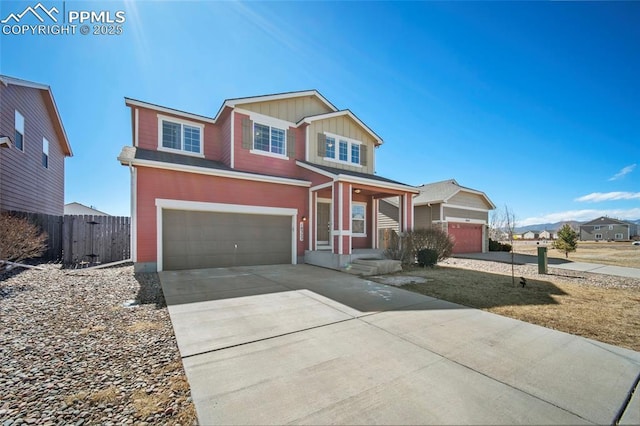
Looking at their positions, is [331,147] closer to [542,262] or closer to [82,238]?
[542,262]

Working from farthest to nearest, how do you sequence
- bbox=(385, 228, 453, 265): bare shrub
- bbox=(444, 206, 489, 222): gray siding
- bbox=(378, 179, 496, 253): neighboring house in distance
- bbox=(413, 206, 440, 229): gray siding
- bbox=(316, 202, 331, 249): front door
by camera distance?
1. bbox=(413, 206, 440, 229): gray siding
2. bbox=(444, 206, 489, 222): gray siding
3. bbox=(378, 179, 496, 253): neighboring house in distance
4. bbox=(316, 202, 331, 249): front door
5. bbox=(385, 228, 453, 265): bare shrub

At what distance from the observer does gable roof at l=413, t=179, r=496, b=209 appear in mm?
17797

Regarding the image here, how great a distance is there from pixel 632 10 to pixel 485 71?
4220mm

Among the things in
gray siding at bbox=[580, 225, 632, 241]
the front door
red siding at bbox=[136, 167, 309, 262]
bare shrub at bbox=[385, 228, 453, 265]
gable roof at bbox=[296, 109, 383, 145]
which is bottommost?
gray siding at bbox=[580, 225, 632, 241]

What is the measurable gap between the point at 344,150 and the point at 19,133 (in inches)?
579

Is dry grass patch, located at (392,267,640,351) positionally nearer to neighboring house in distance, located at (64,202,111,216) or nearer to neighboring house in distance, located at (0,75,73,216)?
neighboring house in distance, located at (0,75,73,216)

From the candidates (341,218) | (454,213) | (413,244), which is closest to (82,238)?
(341,218)

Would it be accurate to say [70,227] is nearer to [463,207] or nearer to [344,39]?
[344,39]

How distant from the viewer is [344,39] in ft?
32.2

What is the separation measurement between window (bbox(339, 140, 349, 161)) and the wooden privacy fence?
10.6m

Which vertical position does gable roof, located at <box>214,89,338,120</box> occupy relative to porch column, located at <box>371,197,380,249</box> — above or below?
above

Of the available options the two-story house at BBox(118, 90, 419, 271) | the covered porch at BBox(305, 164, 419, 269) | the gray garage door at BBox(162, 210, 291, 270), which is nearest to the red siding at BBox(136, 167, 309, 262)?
the two-story house at BBox(118, 90, 419, 271)

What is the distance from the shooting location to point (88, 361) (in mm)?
3072

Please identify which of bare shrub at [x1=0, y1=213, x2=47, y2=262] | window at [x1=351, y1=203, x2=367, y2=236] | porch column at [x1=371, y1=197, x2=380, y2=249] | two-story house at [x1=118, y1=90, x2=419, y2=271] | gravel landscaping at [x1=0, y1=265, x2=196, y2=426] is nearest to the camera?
gravel landscaping at [x1=0, y1=265, x2=196, y2=426]
